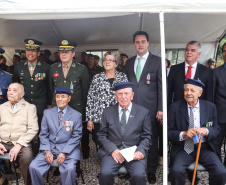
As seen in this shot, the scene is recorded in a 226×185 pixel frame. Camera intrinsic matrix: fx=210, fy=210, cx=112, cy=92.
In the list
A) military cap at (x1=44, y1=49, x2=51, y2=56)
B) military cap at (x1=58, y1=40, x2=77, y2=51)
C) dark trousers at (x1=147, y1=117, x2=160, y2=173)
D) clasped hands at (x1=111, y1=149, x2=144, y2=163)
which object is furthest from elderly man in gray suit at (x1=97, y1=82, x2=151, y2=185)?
military cap at (x1=44, y1=49, x2=51, y2=56)

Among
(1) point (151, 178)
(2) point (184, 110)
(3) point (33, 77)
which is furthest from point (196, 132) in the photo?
(3) point (33, 77)

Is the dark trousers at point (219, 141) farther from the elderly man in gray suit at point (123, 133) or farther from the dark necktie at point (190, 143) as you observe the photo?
the elderly man in gray suit at point (123, 133)

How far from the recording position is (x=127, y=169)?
9.07 ft

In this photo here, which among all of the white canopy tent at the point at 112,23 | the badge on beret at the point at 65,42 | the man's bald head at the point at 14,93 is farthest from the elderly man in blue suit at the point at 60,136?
the white canopy tent at the point at 112,23

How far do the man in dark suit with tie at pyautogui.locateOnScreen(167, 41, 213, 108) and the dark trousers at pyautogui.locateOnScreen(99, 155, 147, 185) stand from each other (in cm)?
142

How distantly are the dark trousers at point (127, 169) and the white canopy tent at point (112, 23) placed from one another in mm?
293

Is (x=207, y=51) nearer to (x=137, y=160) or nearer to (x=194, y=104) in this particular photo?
(x=194, y=104)

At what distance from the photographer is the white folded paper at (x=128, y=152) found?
2721mm

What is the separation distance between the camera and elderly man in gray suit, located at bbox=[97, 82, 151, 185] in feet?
9.11

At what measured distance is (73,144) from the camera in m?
3.11

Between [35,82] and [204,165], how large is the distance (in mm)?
3073

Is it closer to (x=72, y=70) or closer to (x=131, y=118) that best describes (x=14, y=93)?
(x=72, y=70)

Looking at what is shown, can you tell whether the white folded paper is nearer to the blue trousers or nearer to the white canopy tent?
the white canopy tent
